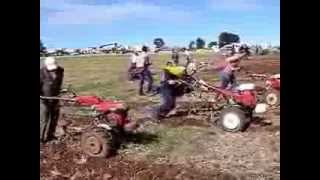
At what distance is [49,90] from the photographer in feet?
7.66

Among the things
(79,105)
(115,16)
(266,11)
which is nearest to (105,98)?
(79,105)

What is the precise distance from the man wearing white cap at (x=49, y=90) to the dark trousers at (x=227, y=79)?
58 cm

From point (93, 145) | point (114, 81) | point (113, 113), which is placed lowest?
point (93, 145)

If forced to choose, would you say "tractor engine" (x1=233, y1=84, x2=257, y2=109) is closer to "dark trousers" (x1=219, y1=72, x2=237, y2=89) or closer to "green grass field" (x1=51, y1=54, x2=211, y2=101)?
"dark trousers" (x1=219, y1=72, x2=237, y2=89)

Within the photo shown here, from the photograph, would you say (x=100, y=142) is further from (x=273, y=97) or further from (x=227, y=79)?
(x=273, y=97)

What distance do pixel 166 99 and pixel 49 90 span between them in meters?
0.43

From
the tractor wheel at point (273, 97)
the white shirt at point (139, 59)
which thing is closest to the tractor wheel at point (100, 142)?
the white shirt at point (139, 59)

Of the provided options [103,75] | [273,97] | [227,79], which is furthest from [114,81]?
[273,97]

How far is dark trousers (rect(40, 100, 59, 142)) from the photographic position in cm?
234

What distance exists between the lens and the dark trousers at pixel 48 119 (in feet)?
7.66
